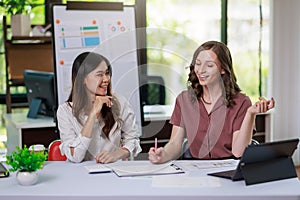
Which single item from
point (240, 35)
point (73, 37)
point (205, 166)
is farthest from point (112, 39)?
point (240, 35)

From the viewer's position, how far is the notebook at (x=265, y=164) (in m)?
1.71

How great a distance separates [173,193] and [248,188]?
256 millimetres

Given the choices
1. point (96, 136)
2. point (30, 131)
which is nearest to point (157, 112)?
point (30, 131)

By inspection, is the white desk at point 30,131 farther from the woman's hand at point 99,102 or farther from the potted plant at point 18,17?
the woman's hand at point 99,102

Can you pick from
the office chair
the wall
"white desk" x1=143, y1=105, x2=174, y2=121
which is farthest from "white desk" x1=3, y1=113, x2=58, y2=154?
the wall

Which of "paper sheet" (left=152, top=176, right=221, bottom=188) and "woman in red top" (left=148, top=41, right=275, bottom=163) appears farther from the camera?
"woman in red top" (left=148, top=41, right=275, bottom=163)

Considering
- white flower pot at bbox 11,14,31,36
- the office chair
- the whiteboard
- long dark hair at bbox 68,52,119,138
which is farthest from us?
the office chair

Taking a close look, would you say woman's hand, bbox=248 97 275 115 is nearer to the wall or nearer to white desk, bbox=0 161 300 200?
white desk, bbox=0 161 300 200

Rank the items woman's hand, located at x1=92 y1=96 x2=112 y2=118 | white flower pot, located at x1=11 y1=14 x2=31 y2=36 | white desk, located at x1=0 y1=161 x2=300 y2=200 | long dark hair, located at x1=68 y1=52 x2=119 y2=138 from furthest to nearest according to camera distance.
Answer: white flower pot, located at x1=11 y1=14 x2=31 y2=36 → long dark hair, located at x1=68 y1=52 x2=119 y2=138 → woman's hand, located at x1=92 y1=96 x2=112 y2=118 → white desk, located at x1=0 y1=161 x2=300 y2=200

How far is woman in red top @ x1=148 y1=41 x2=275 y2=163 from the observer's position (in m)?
2.16

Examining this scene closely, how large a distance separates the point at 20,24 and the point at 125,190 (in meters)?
2.38

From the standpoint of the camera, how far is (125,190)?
166cm

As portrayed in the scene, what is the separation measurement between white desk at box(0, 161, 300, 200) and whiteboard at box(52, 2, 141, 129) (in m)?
1.17

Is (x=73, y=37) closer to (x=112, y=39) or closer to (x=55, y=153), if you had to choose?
(x=112, y=39)
